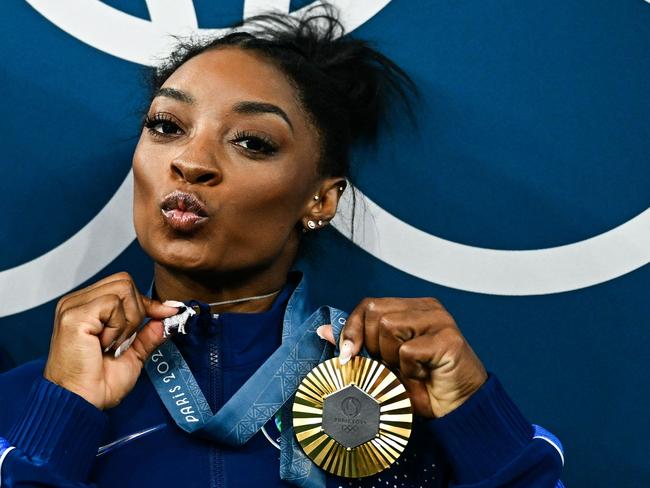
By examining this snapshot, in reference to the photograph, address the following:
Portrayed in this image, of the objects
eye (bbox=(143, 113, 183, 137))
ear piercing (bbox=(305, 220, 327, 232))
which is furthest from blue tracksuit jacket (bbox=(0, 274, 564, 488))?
eye (bbox=(143, 113, 183, 137))

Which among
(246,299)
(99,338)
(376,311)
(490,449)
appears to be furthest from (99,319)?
(490,449)

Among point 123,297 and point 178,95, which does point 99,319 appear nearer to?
point 123,297

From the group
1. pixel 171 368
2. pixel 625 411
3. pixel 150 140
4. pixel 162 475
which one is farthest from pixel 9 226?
pixel 625 411

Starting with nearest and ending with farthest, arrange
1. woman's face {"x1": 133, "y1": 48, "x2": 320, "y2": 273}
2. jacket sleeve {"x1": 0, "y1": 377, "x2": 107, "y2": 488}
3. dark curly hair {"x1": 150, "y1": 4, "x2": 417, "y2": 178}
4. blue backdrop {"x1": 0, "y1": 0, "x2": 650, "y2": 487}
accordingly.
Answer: jacket sleeve {"x1": 0, "y1": 377, "x2": 107, "y2": 488} < woman's face {"x1": 133, "y1": 48, "x2": 320, "y2": 273} < dark curly hair {"x1": 150, "y1": 4, "x2": 417, "y2": 178} < blue backdrop {"x1": 0, "y1": 0, "x2": 650, "y2": 487}

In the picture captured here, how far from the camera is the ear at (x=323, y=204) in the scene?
198 centimetres

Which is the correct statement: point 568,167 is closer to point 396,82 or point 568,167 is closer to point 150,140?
point 396,82

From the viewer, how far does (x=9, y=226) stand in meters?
2.24

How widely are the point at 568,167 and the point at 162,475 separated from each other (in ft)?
3.57

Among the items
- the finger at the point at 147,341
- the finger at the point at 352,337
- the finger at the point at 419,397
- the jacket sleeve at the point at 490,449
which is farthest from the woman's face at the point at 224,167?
the jacket sleeve at the point at 490,449

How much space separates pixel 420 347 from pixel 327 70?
71 cm

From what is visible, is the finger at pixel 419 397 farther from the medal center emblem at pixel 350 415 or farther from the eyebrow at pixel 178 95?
the eyebrow at pixel 178 95

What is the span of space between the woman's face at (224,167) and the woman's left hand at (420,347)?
0.86ft

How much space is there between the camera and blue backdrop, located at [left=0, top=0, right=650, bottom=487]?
2213mm

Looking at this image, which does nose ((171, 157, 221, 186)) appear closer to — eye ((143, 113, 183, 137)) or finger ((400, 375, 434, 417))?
eye ((143, 113, 183, 137))
